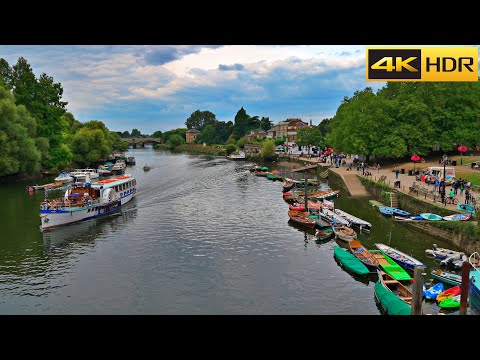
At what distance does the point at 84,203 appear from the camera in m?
36.8

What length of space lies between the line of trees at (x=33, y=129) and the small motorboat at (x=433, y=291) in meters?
52.4

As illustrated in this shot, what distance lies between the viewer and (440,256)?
24.5 meters

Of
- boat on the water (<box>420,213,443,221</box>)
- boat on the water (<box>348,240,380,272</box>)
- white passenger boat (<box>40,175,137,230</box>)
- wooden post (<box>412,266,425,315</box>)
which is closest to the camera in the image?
wooden post (<box>412,266,425,315</box>)

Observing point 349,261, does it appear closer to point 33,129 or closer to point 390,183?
point 390,183

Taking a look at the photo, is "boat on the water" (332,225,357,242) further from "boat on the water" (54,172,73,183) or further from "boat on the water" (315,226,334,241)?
"boat on the water" (54,172,73,183)

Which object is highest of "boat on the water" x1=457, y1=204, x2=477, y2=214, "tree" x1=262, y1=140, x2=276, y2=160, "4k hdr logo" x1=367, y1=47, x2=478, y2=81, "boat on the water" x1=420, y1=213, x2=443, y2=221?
"4k hdr logo" x1=367, y1=47, x2=478, y2=81

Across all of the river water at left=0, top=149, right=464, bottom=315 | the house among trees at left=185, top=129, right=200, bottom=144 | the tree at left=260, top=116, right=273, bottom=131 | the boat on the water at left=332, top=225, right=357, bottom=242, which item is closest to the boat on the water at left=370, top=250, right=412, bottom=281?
the river water at left=0, top=149, right=464, bottom=315

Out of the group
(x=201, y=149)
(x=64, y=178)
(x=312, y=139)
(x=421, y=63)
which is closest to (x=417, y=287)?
(x=421, y=63)

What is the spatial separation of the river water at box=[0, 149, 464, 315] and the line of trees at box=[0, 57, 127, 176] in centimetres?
1636

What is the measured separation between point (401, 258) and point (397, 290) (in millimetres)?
4085

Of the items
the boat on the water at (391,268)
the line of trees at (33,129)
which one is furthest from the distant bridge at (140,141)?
the boat on the water at (391,268)

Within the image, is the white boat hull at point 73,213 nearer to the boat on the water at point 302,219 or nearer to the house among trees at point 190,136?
the boat on the water at point 302,219

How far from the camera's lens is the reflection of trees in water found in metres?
29.8
